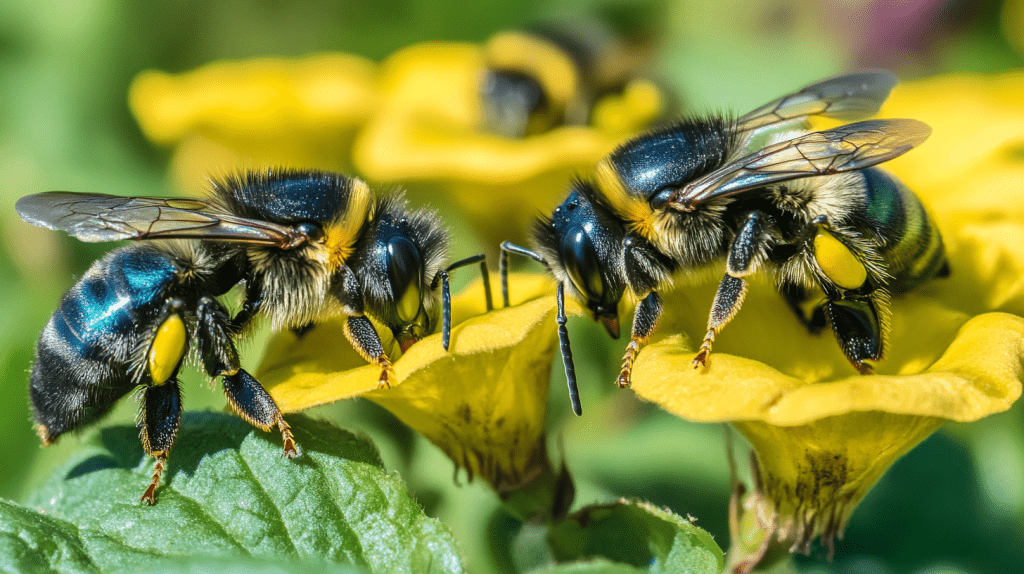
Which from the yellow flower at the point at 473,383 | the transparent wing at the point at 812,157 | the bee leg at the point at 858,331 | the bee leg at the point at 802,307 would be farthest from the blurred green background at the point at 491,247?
the transparent wing at the point at 812,157

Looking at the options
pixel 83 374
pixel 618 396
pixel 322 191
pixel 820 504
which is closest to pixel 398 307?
pixel 322 191

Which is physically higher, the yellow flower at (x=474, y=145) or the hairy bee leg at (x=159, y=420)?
the yellow flower at (x=474, y=145)

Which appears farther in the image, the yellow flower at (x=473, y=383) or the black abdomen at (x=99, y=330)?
the black abdomen at (x=99, y=330)

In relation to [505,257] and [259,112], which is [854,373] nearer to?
Result: [505,257]

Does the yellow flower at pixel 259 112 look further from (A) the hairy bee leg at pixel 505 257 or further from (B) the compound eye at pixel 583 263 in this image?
(B) the compound eye at pixel 583 263

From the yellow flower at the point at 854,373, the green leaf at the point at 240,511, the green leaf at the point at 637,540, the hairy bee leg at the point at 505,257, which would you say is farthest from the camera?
the hairy bee leg at the point at 505,257

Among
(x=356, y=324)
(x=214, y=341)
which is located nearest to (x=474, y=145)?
(x=356, y=324)

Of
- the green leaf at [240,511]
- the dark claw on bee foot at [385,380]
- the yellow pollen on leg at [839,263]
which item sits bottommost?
the green leaf at [240,511]
